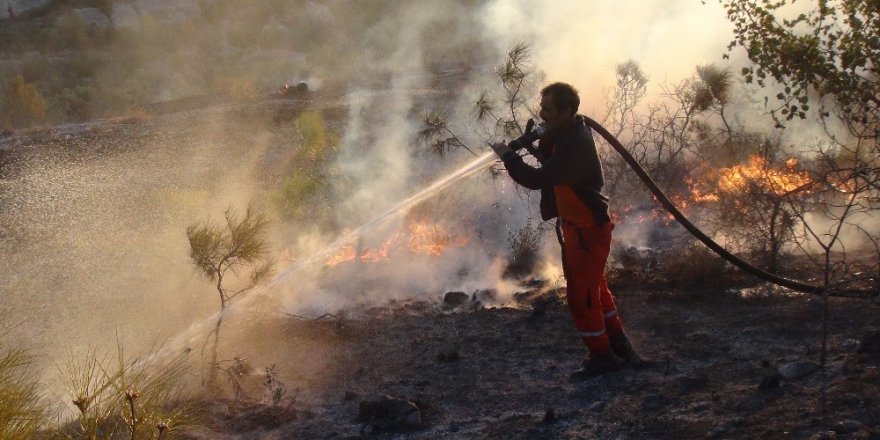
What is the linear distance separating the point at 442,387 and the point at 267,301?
103 inches

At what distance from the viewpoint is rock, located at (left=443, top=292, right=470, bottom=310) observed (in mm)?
7154

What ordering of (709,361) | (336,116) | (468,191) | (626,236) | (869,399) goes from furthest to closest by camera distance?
(336,116) < (468,191) < (626,236) < (709,361) < (869,399)

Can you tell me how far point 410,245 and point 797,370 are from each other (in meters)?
5.19

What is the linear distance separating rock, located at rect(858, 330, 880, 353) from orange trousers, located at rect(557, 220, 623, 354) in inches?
53.0

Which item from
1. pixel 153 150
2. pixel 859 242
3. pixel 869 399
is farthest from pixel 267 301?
pixel 153 150

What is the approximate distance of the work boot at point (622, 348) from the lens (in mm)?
4617

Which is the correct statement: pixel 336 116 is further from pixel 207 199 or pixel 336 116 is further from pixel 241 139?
pixel 207 199

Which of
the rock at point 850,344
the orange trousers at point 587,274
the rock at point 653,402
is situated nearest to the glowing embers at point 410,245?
the orange trousers at point 587,274

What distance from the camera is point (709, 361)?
184 inches

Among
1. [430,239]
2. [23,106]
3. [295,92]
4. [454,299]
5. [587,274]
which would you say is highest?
[295,92]

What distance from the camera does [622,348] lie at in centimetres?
462

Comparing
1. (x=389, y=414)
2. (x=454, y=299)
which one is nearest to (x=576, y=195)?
(x=389, y=414)

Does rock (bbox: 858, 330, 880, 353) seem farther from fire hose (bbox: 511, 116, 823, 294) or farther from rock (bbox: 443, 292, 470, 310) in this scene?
rock (bbox: 443, 292, 470, 310)

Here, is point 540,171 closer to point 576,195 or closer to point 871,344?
point 576,195
